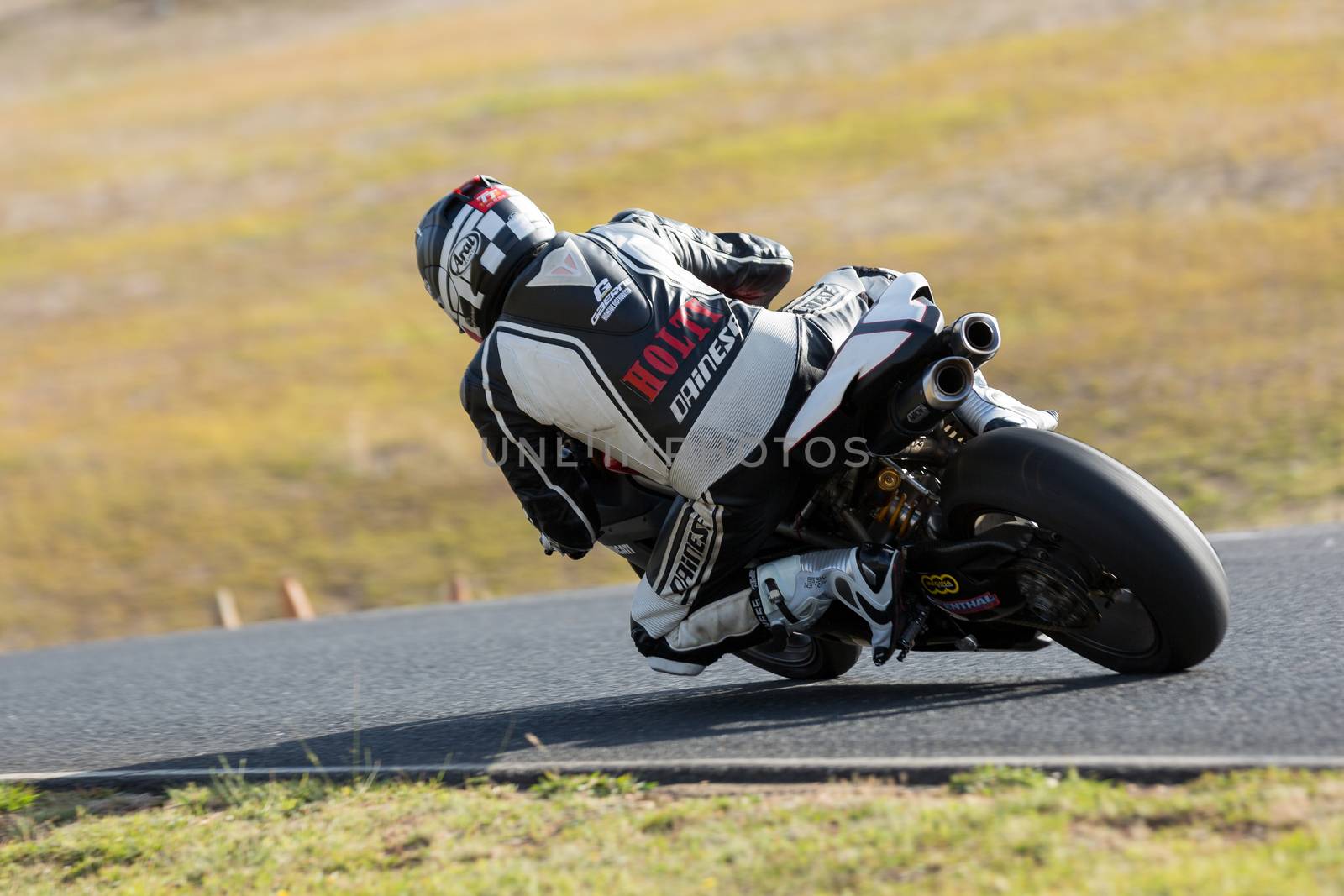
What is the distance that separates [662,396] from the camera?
4.16 m

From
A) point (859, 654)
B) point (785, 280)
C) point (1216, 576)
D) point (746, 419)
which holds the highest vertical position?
point (785, 280)

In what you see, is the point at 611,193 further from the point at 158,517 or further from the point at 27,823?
the point at 27,823

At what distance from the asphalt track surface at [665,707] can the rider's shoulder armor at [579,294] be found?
Answer: 1.18 metres

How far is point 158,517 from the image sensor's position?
13547 mm

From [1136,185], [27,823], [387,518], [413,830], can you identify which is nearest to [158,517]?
[387,518]

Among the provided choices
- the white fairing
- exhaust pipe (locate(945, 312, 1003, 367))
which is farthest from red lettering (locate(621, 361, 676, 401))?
exhaust pipe (locate(945, 312, 1003, 367))

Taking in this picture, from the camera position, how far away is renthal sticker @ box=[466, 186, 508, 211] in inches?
173

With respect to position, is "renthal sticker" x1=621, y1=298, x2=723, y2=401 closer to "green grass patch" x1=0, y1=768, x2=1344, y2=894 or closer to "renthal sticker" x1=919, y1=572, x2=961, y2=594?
"renthal sticker" x1=919, y1=572, x2=961, y2=594

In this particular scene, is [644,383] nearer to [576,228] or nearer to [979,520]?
[979,520]

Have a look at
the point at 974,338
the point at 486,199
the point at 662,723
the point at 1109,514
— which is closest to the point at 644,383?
the point at 486,199

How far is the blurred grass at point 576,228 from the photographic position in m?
12.1

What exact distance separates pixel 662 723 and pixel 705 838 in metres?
1.19

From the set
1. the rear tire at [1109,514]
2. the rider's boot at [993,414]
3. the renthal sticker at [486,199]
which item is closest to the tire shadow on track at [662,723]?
the rear tire at [1109,514]

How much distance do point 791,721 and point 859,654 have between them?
0.81m
